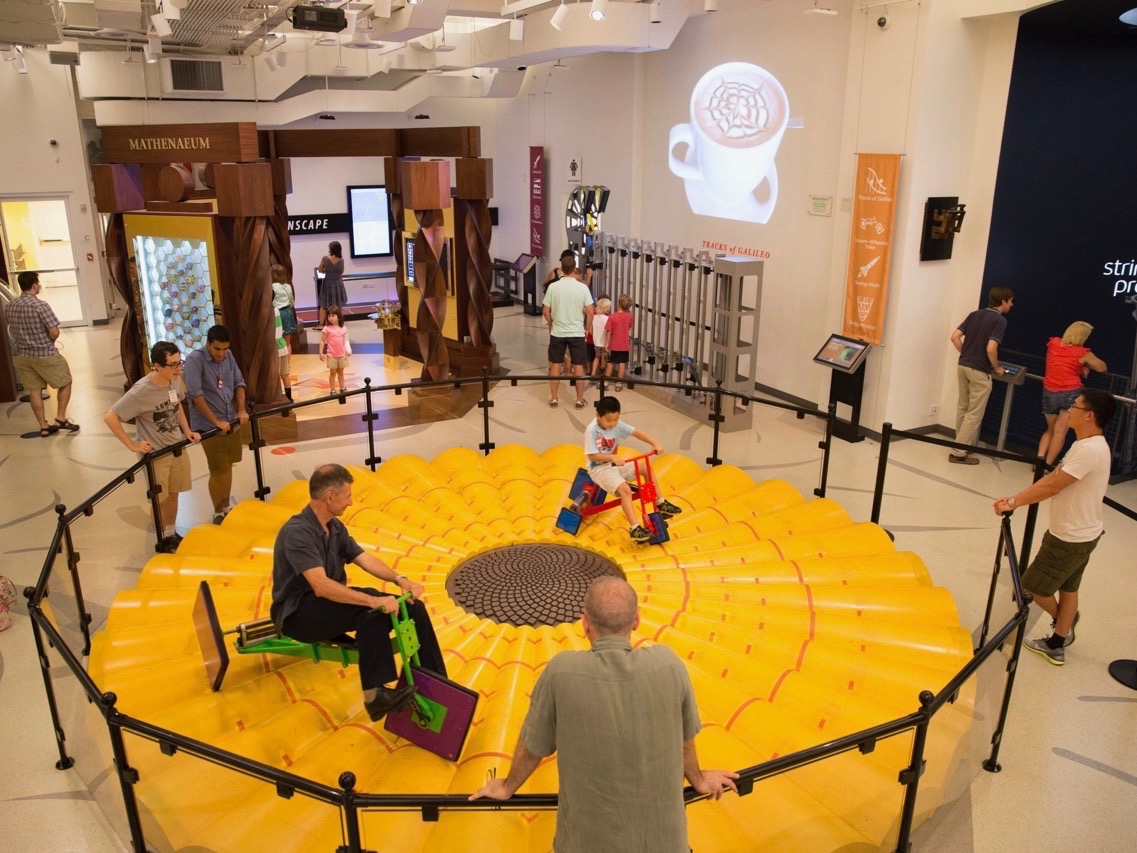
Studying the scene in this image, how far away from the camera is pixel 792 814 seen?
3547 millimetres

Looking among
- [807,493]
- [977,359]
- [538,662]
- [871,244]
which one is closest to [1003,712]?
[538,662]

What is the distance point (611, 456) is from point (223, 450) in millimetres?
3095

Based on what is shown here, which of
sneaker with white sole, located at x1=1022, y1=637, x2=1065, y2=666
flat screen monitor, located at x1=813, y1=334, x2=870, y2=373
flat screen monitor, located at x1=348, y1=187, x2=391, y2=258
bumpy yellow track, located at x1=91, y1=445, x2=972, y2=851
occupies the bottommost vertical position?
sneaker with white sole, located at x1=1022, y1=637, x2=1065, y2=666

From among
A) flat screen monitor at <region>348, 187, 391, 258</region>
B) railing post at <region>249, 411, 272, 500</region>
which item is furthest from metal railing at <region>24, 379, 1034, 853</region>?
flat screen monitor at <region>348, 187, 391, 258</region>

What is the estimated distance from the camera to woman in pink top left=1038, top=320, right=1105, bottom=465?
7691 millimetres

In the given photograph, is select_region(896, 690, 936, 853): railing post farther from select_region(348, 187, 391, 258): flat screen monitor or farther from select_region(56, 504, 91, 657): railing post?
select_region(348, 187, 391, 258): flat screen monitor

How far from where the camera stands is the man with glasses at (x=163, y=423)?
20.7 feet

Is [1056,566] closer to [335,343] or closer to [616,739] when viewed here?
[616,739]

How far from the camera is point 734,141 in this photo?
1133 centimetres

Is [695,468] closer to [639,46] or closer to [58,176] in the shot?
[639,46]

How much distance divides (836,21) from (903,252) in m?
2.71

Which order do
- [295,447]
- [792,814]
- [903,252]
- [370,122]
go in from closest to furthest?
[792,814] → [295,447] → [903,252] → [370,122]

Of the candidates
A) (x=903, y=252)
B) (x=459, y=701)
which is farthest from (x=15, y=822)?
(x=903, y=252)

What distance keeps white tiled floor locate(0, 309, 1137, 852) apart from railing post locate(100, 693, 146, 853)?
254 millimetres
